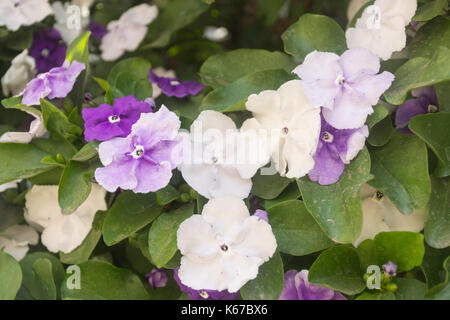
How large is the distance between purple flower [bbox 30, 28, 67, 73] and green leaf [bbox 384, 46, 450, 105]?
0.83 m

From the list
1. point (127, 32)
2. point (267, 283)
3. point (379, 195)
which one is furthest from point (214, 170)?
point (127, 32)

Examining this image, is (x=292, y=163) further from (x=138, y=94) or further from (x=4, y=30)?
(x=4, y=30)

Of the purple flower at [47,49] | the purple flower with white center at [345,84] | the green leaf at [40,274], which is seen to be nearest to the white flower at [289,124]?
the purple flower with white center at [345,84]

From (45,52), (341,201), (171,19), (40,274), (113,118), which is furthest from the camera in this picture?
(171,19)

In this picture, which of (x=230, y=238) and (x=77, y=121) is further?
(x=77, y=121)

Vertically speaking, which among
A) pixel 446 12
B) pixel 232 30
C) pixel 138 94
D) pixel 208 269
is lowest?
pixel 232 30

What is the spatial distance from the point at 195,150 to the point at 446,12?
1.93 ft

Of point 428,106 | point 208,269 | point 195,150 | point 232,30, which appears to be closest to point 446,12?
point 428,106

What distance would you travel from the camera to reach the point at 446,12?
3.75 ft

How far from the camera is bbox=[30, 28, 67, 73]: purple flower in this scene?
1.42m

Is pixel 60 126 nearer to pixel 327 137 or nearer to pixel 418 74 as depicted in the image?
pixel 327 137

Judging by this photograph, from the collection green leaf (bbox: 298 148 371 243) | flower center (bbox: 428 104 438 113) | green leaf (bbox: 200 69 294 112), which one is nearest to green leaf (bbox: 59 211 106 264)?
green leaf (bbox: 200 69 294 112)

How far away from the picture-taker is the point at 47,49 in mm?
1450

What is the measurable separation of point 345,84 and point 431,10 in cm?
24
